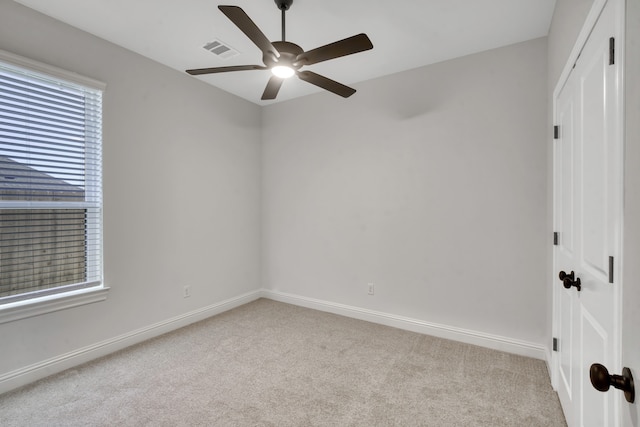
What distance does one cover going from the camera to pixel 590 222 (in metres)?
1.30

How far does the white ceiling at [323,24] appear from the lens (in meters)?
2.15

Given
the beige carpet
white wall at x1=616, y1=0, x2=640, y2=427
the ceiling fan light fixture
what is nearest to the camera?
white wall at x1=616, y1=0, x2=640, y2=427

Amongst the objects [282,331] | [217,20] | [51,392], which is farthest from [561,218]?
[51,392]

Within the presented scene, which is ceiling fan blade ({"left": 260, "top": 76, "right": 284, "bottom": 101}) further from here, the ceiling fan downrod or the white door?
the white door

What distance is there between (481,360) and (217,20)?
3443mm

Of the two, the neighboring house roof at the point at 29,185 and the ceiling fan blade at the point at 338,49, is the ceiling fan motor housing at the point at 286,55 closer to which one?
the ceiling fan blade at the point at 338,49

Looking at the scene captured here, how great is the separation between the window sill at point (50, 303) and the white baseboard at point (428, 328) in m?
2.09

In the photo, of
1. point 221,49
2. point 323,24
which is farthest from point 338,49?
point 221,49

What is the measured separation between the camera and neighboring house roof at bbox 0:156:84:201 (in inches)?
83.0

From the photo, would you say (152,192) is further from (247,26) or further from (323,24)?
(323,24)

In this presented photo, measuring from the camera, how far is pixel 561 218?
1.95m

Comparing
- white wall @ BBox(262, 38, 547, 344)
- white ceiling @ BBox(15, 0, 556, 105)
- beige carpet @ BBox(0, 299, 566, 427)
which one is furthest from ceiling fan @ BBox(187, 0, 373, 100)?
beige carpet @ BBox(0, 299, 566, 427)

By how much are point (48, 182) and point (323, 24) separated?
2441 mm

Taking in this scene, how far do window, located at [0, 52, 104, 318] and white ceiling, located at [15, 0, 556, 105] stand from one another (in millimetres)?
524
